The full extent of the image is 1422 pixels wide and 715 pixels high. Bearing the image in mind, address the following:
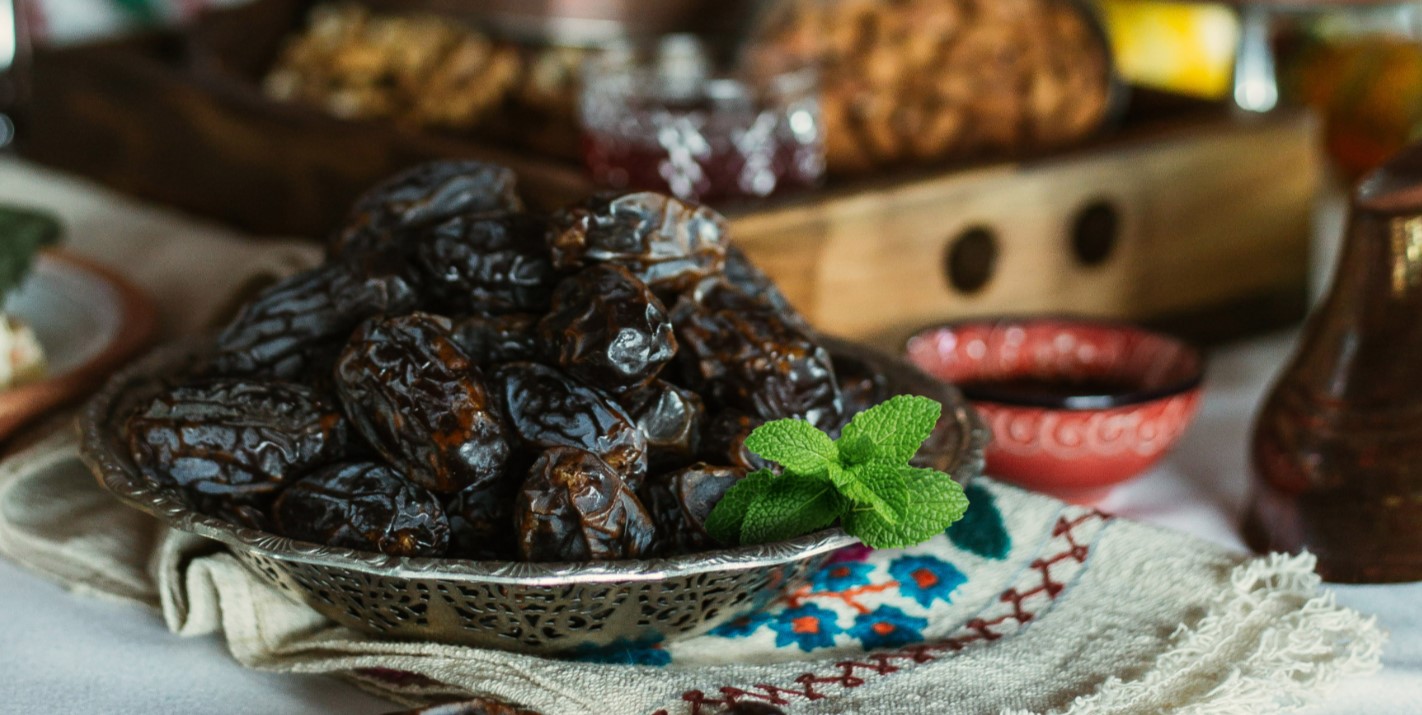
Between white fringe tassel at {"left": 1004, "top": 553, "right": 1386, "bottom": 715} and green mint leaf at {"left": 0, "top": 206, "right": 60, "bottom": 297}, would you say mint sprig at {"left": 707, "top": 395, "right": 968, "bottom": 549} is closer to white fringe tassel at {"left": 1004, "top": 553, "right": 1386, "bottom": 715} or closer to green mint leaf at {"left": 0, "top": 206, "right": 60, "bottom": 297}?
white fringe tassel at {"left": 1004, "top": 553, "right": 1386, "bottom": 715}

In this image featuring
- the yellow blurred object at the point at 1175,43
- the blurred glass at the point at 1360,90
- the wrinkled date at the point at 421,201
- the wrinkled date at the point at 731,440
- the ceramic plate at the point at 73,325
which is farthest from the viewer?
the yellow blurred object at the point at 1175,43

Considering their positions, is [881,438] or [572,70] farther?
[572,70]

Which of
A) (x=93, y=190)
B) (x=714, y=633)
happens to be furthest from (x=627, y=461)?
(x=93, y=190)

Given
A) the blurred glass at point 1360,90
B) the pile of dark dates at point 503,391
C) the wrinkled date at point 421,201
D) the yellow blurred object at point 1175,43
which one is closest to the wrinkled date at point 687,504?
the pile of dark dates at point 503,391

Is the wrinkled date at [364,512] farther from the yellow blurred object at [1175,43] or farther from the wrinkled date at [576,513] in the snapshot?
the yellow blurred object at [1175,43]


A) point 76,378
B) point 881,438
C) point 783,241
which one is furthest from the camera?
point 783,241

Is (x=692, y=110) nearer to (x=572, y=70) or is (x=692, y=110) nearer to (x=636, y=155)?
(x=636, y=155)

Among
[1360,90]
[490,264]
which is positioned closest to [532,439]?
[490,264]

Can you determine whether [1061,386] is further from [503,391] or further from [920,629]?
[503,391]

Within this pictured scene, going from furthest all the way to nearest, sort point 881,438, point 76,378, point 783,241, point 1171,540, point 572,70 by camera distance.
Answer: point 572,70 < point 783,241 < point 76,378 < point 1171,540 < point 881,438
